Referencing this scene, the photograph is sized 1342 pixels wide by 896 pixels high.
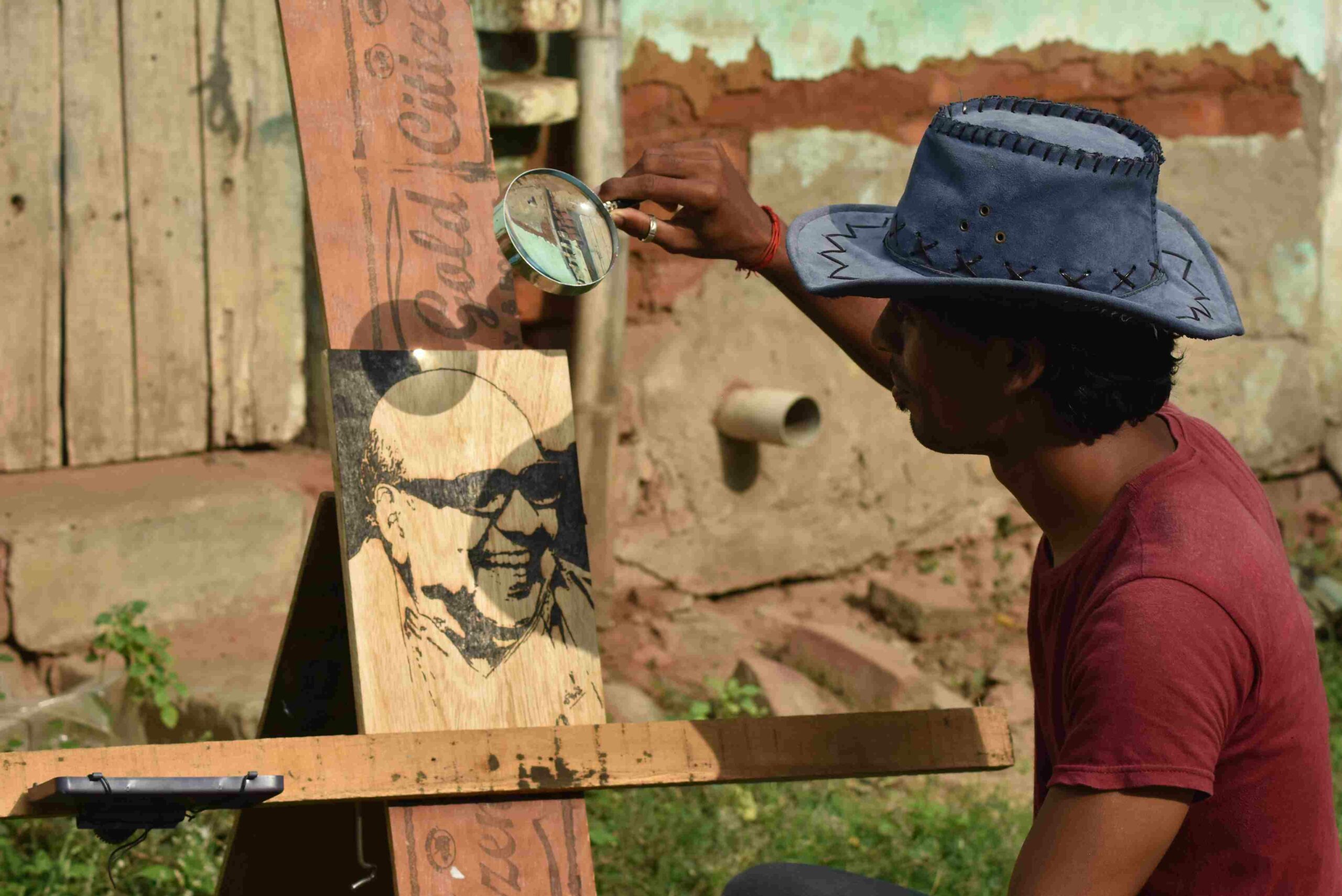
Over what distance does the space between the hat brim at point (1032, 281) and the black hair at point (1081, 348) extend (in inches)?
1.3

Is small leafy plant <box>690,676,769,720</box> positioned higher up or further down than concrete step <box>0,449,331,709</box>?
further down

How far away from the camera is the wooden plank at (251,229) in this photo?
12.4 ft

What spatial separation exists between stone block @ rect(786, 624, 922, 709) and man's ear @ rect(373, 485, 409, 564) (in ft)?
7.83

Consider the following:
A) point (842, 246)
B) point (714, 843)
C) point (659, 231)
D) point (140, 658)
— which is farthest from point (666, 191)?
point (140, 658)

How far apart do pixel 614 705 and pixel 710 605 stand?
0.75 m

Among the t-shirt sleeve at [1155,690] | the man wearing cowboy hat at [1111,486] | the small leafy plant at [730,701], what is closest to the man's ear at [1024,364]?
the man wearing cowboy hat at [1111,486]

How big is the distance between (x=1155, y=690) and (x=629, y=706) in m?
2.43

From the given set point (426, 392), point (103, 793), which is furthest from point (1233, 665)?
point (103, 793)

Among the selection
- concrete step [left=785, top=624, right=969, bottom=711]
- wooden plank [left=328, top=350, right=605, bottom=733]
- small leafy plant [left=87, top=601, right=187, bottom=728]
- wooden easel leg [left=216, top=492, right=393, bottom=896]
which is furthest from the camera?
concrete step [left=785, top=624, right=969, bottom=711]

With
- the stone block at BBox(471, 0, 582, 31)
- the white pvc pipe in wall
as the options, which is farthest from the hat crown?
the white pvc pipe in wall

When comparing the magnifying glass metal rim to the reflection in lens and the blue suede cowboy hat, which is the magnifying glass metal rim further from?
the blue suede cowboy hat

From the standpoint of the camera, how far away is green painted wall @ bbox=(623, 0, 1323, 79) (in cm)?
408

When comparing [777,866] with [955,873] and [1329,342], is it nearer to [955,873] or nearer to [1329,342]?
[955,873]

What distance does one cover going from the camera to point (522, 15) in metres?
3.64
